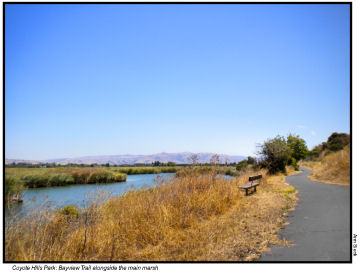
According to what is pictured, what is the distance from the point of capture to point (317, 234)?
484cm

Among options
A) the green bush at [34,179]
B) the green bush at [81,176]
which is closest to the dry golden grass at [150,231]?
the green bush at [34,179]

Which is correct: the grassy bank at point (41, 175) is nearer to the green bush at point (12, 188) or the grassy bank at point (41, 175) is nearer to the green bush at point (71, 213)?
the green bush at point (12, 188)

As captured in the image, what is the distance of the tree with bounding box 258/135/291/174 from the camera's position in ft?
70.5

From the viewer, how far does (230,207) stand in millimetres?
7672

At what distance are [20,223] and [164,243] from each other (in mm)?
2527

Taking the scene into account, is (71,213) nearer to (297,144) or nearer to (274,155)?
(274,155)

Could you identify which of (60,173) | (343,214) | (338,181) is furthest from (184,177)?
(338,181)

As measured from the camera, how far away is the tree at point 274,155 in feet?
70.5

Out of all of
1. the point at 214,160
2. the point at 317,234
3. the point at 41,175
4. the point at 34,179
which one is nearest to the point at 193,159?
the point at 214,160

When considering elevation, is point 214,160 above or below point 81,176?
above

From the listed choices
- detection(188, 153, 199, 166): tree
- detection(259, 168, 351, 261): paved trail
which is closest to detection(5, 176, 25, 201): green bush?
detection(259, 168, 351, 261): paved trail

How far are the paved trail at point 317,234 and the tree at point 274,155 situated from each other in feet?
45.8

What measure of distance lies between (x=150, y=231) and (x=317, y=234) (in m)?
3.61

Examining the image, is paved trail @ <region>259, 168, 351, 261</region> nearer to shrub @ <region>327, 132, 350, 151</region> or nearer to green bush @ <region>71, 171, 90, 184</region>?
green bush @ <region>71, 171, 90, 184</region>
